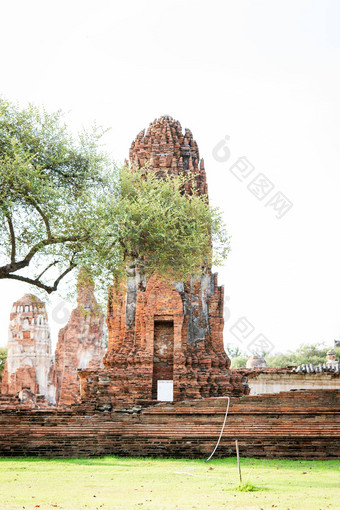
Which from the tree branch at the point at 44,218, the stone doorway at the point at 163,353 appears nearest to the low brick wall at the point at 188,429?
the stone doorway at the point at 163,353

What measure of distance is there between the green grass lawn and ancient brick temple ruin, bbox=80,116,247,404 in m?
4.60

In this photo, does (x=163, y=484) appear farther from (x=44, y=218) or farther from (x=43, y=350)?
(x=43, y=350)

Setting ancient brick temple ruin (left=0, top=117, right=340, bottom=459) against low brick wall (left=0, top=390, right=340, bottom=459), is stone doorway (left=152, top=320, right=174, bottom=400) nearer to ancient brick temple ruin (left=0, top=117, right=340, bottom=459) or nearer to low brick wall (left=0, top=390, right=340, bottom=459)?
ancient brick temple ruin (left=0, top=117, right=340, bottom=459)

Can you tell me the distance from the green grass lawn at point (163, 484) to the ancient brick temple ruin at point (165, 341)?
4.60m

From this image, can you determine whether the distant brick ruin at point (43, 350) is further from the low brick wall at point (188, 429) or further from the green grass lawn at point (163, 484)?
the green grass lawn at point (163, 484)

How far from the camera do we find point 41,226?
1326 cm

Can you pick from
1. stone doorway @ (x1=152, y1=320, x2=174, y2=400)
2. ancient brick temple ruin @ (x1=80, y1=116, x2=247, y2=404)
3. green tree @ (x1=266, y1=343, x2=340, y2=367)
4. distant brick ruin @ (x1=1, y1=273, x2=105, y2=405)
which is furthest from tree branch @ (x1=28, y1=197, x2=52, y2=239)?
green tree @ (x1=266, y1=343, x2=340, y2=367)

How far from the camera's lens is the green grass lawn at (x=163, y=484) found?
6.73 meters

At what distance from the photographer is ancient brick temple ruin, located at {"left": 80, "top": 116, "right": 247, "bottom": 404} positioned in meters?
15.9

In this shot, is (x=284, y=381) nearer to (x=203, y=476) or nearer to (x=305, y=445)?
(x=305, y=445)

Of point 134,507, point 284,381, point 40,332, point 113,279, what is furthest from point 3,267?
point 40,332

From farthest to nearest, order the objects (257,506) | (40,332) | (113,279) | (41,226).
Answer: (40,332), (113,279), (41,226), (257,506)

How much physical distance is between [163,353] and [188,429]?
5158 mm

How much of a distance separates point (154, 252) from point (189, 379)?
12.8 feet
